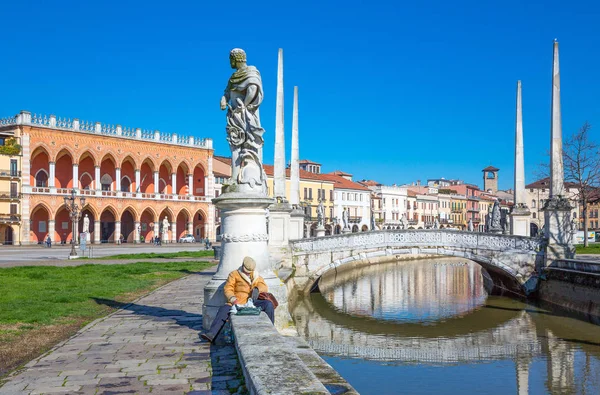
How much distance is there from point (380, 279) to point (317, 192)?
154 feet

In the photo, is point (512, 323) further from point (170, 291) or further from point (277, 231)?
point (170, 291)

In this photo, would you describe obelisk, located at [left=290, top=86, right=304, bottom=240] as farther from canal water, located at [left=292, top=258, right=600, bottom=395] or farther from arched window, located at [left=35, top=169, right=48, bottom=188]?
arched window, located at [left=35, top=169, right=48, bottom=188]

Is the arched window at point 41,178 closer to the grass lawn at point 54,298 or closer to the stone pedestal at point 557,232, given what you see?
the grass lawn at point 54,298

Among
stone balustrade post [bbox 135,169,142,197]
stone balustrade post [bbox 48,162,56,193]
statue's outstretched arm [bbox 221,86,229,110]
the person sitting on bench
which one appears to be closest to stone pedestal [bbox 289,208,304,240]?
statue's outstretched arm [bbox 221,86,229,110]

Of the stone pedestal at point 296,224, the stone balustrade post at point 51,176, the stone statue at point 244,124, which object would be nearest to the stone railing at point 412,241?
the stone pedestal at point 296,224

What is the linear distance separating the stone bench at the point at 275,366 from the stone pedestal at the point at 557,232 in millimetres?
17960

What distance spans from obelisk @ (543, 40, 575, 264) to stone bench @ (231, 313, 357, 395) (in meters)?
18.0

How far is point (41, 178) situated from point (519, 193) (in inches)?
1858

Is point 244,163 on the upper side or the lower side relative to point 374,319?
upper

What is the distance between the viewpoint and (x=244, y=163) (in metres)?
9.54

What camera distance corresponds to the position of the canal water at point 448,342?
507 inches

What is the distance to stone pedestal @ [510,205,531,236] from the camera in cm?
2733

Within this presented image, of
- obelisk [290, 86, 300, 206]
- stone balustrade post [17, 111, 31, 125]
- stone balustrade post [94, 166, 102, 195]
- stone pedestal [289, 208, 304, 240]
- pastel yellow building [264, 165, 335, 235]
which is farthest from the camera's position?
pastel yellow building [264, 165, 335, 235]

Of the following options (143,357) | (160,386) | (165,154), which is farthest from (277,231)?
(165,154)
